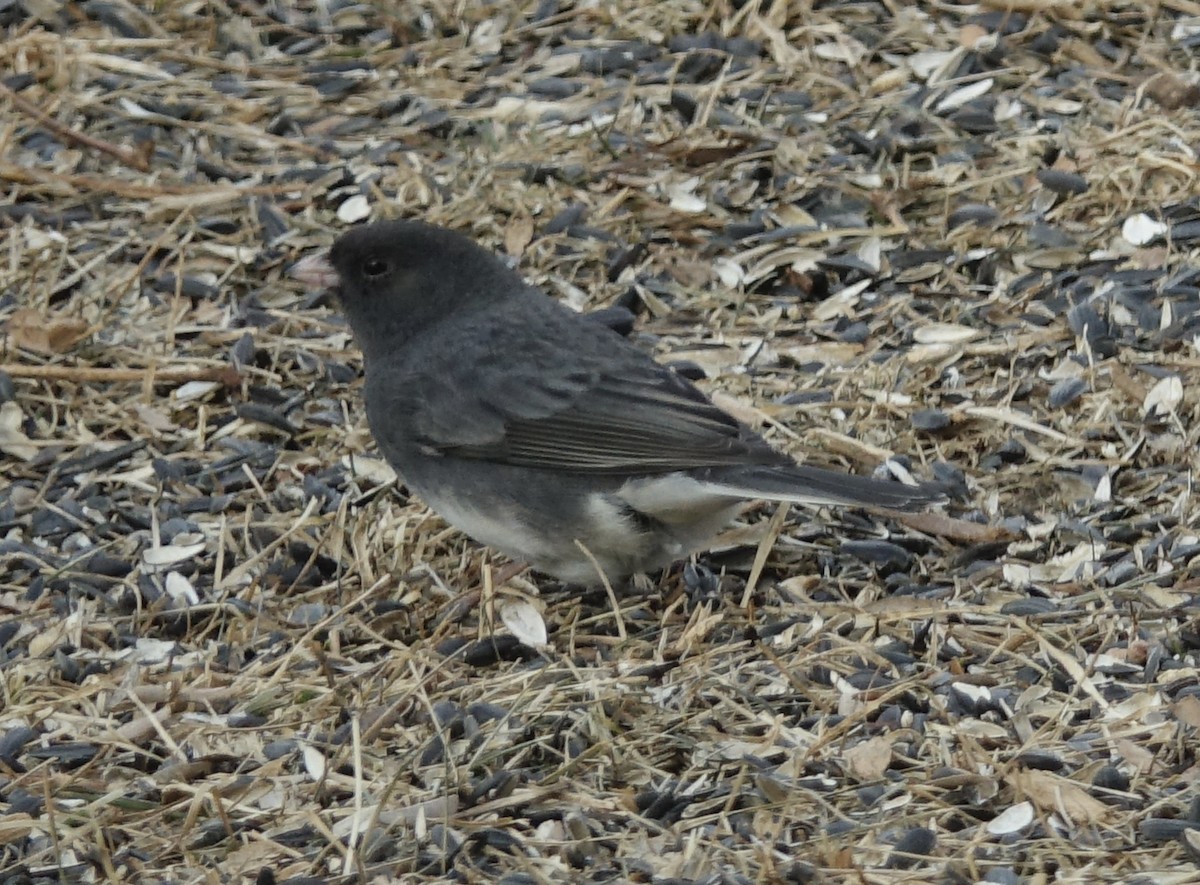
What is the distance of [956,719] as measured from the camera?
10.3 ft

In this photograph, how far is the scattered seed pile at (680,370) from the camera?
297cm

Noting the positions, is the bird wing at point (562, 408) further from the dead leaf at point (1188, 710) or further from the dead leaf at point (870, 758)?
the dead leaf at point (1188, 710)

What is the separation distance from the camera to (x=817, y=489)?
348 centimetres

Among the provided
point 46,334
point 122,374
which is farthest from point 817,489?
point 46,334

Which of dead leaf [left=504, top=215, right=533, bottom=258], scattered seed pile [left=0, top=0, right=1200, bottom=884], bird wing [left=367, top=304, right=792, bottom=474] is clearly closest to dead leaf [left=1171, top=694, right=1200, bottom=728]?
scattered seed pile [left=0, top=0, right=1200, bottom=884]

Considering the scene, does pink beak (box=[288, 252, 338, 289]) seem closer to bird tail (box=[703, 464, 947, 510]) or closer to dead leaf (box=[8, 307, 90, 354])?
dead leaf (box=[8, 307, 90, 354])

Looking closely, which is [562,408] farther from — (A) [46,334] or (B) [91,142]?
(B) [91,142]

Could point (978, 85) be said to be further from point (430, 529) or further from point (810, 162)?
point (430, 529)

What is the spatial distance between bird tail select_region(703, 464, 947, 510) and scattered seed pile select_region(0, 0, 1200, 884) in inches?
8.5

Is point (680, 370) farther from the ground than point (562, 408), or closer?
closer

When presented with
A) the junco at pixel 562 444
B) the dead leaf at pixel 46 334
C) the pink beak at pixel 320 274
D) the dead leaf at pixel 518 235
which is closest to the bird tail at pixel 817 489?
the junco at pixel 562 444

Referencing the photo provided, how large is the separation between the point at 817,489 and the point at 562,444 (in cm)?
59

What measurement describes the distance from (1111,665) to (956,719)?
1.07 ft

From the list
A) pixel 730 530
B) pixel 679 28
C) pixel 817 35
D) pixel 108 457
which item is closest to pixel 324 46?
pixel 679 28
